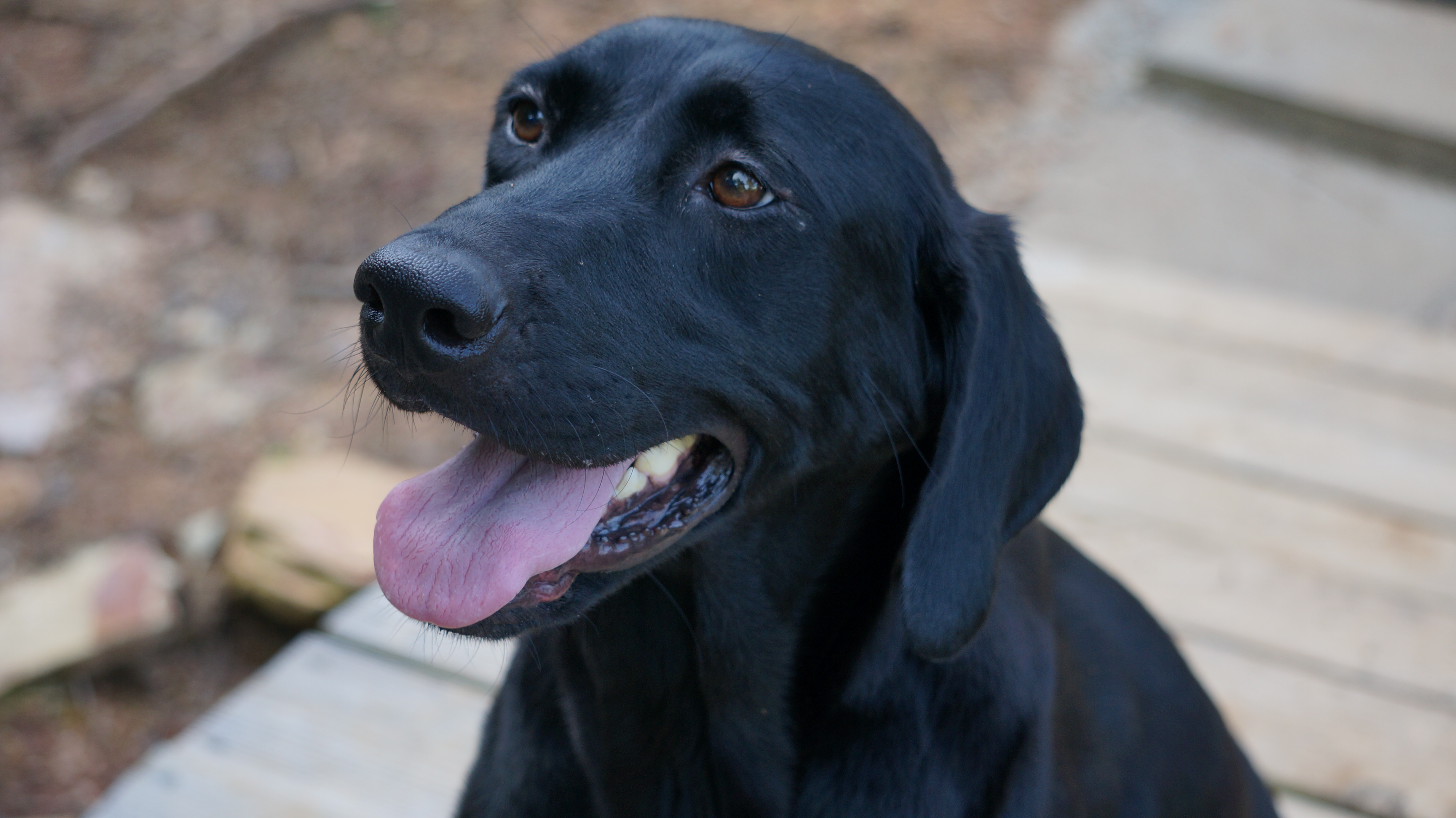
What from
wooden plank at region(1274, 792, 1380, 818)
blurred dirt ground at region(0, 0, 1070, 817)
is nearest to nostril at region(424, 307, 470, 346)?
blurred dirt ground at region(0, 0, 1070, 817)

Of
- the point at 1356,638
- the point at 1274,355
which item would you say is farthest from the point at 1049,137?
the point at 1356,638

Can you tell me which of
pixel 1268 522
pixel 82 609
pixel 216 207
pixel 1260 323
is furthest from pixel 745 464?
pixel 216 207

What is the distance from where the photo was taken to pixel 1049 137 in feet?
19.8

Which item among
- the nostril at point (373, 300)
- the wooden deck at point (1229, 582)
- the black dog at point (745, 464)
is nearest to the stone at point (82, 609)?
the wooden deck at point (1229, 582)

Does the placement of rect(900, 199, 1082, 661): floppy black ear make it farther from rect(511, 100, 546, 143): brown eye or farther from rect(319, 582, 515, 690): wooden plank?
rect(319, 582, 515, 690): wooden plank

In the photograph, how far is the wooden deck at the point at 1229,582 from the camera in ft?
8.51

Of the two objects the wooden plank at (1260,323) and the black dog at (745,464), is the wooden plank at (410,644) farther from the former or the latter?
the wooden plank at (1260,323)

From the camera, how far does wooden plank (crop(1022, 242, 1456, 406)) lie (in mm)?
3994

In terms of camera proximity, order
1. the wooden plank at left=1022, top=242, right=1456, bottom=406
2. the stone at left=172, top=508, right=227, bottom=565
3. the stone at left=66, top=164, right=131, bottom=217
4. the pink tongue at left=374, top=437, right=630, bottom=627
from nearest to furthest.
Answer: the pink tongue at left=374, top=437, right=630, bottom=627
the stone at left=172, top=508, right=227, bottom=565
the wooden plank at left=1022, top=242, right=1456, bottom=406
the stone at left=66, top=164, right=131, bottom=217

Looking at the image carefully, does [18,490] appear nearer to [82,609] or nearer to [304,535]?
[82,609]

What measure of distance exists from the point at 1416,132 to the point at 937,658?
18.1 ft

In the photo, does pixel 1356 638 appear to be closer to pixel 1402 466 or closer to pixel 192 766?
pixel 1402 466

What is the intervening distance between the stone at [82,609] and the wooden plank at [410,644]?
76cm

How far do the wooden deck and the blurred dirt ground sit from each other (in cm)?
84
